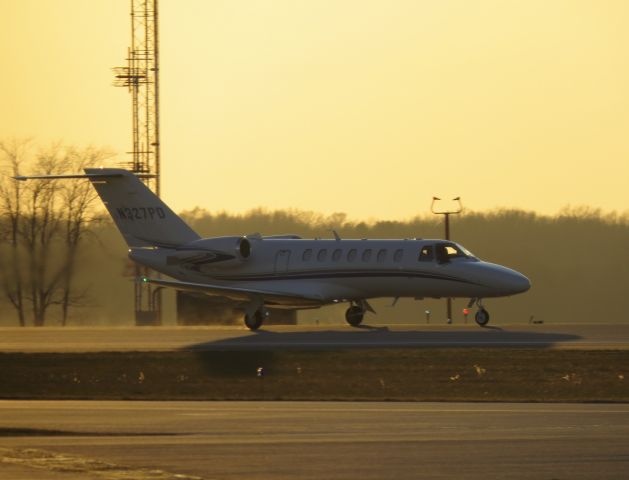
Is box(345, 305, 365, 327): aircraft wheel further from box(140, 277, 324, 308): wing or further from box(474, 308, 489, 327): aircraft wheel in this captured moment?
box(474, 308, 489, 327): aircraft wheel

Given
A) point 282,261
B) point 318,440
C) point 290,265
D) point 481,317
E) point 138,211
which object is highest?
point 138,211

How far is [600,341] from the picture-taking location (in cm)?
3788

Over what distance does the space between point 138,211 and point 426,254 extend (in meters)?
11.1

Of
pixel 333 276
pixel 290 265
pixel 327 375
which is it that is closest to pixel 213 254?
pixel 290 265

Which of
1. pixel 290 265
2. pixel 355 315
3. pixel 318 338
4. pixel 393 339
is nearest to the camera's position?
pixel 393 339

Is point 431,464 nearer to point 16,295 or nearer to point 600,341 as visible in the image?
point 600,341

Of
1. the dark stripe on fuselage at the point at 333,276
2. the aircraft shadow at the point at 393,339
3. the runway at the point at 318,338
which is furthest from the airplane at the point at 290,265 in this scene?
the aircraft shadow at the point at 393,339

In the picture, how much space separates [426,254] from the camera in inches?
1738

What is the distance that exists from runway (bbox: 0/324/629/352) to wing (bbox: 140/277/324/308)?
0.95 m

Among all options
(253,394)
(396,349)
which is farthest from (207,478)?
(396,349)

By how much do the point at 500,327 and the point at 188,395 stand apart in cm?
1921

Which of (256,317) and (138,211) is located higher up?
(138,211)

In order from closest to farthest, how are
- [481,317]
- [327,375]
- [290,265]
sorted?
1. [327,375]
2. [481,317]
3. [290,265]

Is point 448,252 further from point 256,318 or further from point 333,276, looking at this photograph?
point 256,318
